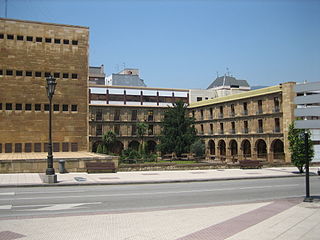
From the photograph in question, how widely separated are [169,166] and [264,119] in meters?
25.3

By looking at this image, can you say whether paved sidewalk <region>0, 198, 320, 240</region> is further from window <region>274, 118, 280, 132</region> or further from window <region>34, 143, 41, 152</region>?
window <region>274, 118, 280, 132</region>

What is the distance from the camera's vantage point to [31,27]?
37.7 metres

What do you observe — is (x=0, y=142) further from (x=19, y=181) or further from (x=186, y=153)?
(x=186, y=153)

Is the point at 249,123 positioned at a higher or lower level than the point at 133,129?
higher

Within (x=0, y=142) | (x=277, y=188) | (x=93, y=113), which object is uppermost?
(x=93, y=113)

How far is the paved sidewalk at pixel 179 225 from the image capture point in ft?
30.3

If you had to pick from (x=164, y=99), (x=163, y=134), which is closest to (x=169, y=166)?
(x=163, y=134)

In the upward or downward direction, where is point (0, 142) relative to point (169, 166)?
upward

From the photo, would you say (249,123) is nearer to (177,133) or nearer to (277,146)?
(277,146)

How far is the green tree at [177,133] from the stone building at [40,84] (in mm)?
21594

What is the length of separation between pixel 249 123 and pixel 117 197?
4210 centimetres

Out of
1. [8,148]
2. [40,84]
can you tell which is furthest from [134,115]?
[8,148]

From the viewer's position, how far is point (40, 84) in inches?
1467

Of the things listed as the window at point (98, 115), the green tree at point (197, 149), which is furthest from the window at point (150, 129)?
the green tree at point (197, 149)
